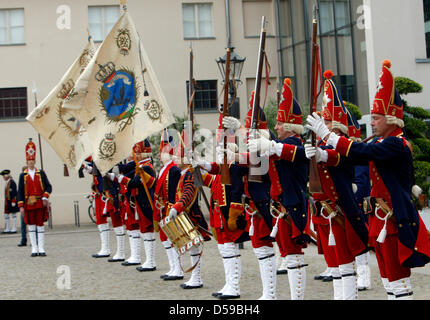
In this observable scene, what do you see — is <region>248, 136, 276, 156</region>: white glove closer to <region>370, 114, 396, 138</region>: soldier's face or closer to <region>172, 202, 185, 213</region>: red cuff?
<region>370, 114, 396, 138</region>: soldier's face

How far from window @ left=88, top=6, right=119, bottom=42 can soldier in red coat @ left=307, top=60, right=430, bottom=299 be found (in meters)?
21.6

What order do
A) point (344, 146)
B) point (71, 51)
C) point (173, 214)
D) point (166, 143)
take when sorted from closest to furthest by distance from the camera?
point (344, 146)
point (173, 214)
point (166, 143)
point (71, 51)

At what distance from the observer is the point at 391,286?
233 inches

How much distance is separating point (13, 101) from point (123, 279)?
1688 cm

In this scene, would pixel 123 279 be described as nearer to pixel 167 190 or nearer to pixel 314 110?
pixel 167 190

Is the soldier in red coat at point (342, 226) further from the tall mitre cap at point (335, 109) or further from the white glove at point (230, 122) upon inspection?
the white glove at point (230, 122)

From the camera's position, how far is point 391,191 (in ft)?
19.5

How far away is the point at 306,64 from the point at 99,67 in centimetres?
1619

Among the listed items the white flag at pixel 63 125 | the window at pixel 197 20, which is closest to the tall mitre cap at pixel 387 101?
the white flag at pixel 63 125

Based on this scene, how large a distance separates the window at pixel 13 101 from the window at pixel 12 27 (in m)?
1.82

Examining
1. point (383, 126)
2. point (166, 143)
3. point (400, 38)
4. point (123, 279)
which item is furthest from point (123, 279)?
point (400, 38)

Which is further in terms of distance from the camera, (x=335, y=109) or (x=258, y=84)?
(x=335, y=109)

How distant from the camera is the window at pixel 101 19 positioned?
1046 inches
